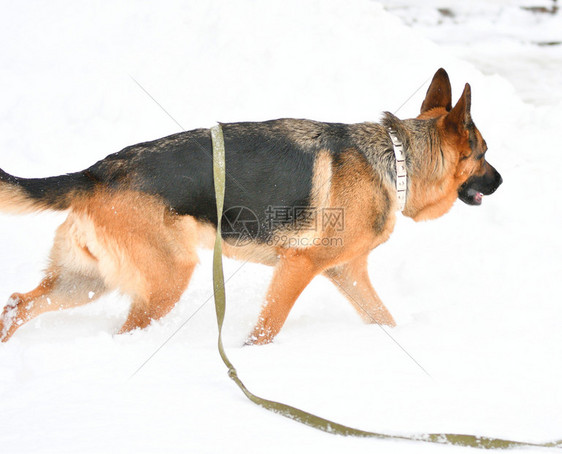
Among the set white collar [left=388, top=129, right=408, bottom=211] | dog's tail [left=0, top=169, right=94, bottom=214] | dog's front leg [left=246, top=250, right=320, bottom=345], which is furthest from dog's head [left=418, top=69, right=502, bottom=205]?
dog's tail [left=0, top=169, right=94, bottom=214]

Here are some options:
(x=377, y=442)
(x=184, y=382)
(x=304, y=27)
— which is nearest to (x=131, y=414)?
(x=184, y=382)

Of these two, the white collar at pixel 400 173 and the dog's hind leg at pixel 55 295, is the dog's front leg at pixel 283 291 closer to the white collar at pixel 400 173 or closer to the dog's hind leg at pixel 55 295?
the white collar at pixel 400 173

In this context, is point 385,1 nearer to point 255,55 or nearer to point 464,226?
point 255,55

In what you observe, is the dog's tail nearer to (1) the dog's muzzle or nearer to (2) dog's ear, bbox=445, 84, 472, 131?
(2) dog's ear, bbox=445, 84, 472, 131

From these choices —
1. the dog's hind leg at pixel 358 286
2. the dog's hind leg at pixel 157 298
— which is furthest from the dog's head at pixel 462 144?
the dog's hind leg at pixel 157 298

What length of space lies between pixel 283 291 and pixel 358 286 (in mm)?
873

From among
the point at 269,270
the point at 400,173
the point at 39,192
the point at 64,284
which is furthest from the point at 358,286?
the point at 39,192

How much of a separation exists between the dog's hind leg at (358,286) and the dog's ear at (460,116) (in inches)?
46.4

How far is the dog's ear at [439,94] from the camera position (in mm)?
4730

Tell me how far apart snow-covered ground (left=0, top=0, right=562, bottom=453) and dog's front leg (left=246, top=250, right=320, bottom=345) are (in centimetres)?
17

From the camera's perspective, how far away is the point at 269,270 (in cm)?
568

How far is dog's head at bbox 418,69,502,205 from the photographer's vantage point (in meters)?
4.24

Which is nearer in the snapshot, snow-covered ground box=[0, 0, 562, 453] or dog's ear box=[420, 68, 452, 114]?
snow-covered ground box=[0, 0, 562, 453]

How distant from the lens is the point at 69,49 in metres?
8.46
